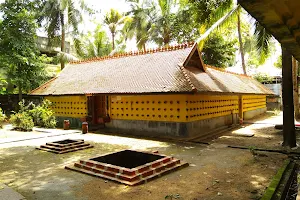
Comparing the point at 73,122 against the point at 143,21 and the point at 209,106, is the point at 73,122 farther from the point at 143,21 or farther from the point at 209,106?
the point at 143,21

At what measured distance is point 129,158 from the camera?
857cm

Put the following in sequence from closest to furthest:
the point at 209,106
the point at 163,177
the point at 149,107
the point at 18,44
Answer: the point at 163,177
the point at 149,107
the point at 209,106
the point at 18,44

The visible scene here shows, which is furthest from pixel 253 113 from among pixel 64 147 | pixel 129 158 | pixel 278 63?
pixel 278 63

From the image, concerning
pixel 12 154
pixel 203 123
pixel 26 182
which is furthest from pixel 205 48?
pixel 26 182

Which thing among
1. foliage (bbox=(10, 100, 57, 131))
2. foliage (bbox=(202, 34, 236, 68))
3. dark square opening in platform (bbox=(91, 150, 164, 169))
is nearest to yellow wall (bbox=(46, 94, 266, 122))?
foliage (bbox=(10, 100, 57, 131))

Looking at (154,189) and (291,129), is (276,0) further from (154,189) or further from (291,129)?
(291,129)

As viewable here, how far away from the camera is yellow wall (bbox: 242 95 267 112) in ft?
69.5

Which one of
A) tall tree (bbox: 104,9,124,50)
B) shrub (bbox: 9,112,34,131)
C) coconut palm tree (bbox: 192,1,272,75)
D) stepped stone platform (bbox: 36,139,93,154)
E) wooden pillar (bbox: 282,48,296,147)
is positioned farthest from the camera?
tall tree (bbox: 104,9,124,50)

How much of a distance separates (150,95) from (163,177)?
280 inches

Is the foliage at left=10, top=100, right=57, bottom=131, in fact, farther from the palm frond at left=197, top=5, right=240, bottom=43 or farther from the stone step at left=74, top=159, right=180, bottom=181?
the palm frond at left=197, top=5, right=240, bottom=43

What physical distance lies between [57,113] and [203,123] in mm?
10562

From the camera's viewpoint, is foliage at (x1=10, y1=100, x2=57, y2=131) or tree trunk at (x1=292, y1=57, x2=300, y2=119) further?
tree trunk at (x1=292, y1=57, x2=300, y2=119)

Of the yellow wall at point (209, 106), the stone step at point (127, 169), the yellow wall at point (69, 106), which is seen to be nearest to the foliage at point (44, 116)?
the yellow wall at point (69, 106)

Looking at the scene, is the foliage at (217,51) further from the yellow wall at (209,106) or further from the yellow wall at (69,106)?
the yellow wall at (69,106)
